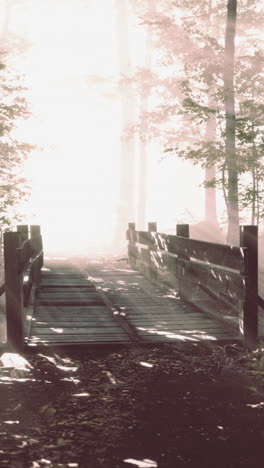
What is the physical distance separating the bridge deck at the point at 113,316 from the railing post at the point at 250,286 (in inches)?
12.6

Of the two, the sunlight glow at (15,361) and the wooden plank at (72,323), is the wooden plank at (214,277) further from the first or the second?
the sunlight glow at (15,361)

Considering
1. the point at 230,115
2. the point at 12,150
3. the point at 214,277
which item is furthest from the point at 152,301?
the point at 12,150

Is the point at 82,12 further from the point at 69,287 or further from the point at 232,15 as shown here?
the point at 69,287

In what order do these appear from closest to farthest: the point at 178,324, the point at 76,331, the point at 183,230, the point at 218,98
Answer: the point at 76,331 → the point at 178,324 → the point at 183,230 → the point at 218,98

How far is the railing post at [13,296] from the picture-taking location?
7.60 metres

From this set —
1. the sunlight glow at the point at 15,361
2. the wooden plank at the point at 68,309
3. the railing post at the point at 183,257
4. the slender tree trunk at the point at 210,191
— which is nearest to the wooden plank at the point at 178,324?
the wooden plank at the point at 68,309

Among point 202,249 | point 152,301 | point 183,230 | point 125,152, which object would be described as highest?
point 125,152

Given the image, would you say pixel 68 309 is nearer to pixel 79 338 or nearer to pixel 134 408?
pixel 79 338

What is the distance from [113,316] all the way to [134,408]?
4282 millimetres

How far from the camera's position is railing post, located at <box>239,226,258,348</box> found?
761cm

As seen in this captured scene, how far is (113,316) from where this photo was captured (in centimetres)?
980

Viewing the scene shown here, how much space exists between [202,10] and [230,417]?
19930 mm

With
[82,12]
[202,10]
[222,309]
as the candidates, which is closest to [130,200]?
[82,12]

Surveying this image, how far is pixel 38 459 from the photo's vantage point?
4.38 m
